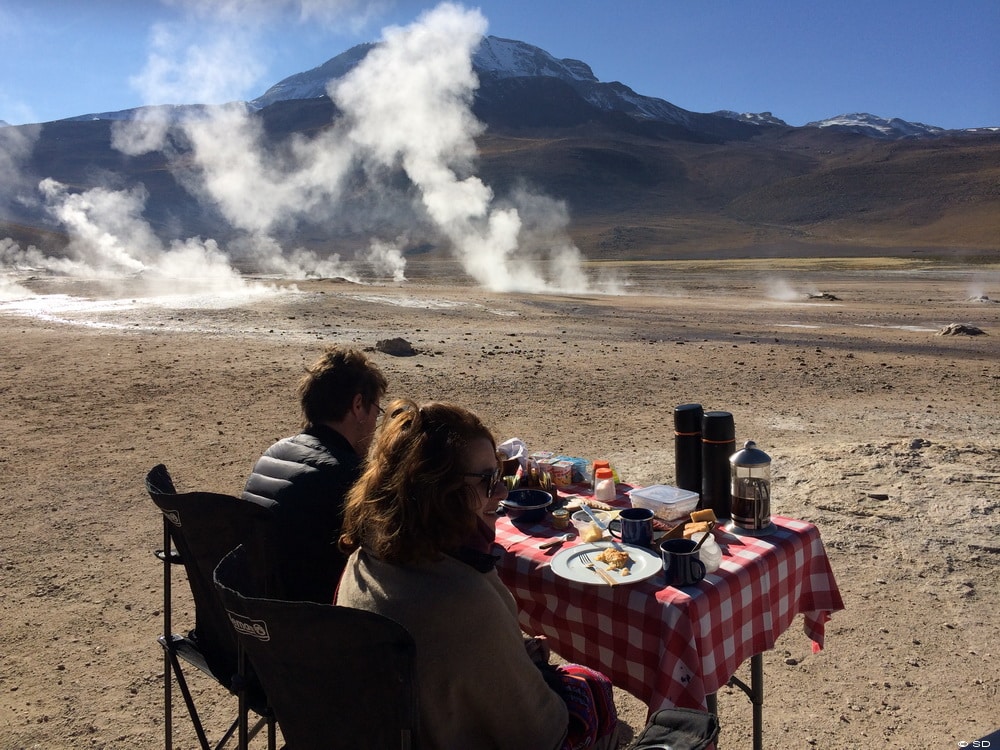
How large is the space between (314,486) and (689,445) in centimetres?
160

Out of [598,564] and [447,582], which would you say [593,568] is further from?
[447,582]

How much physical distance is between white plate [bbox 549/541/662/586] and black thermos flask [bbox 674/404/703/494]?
0.65 metres

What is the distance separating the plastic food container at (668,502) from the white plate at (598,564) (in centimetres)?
31

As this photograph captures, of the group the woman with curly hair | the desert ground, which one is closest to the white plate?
the woman with curly hair

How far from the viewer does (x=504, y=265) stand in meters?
49.9

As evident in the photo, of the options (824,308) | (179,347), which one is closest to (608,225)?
(824,308)

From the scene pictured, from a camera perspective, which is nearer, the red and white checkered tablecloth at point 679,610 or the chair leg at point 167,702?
the red and white checkered tablecloth at point 679,610

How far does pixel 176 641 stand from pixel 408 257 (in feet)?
271

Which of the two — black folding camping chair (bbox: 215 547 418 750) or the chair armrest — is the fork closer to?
black folding camping chair (bbox: 215 547 418 750)

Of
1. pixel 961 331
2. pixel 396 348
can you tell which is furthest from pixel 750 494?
pixel 961 331

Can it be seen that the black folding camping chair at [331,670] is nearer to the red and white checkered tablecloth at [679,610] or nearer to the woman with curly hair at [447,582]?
the woman with curly hair at [447,582]

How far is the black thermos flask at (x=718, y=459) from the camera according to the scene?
10.6 feet

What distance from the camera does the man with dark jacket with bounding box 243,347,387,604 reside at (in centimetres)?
Result: 280

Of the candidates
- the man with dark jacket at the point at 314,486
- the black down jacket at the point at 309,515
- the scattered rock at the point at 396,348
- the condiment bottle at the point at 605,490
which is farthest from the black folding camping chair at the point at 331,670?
the scattered rock at the point at 396,348
